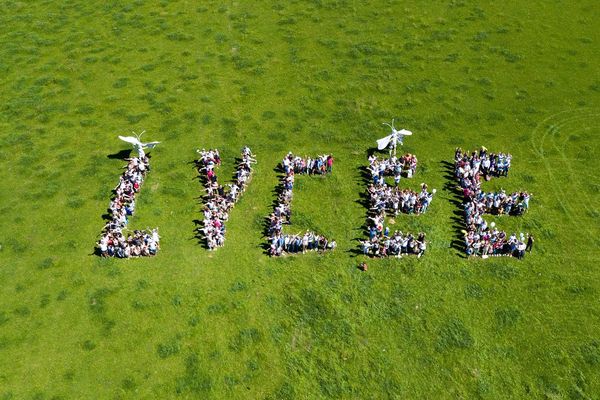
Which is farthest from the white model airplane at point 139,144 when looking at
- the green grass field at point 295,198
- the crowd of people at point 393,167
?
the crowd of people at point 393,167

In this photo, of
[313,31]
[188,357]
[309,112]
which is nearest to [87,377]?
[188,357]

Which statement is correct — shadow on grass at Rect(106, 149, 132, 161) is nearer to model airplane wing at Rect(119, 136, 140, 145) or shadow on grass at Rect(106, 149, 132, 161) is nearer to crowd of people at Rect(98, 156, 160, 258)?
model airplane wing at Rect(119, 136, 140, 145)

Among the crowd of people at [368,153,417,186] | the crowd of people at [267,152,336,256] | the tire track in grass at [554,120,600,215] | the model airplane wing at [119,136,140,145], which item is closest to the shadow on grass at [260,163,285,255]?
the crowd of people at [267,152,336,256]

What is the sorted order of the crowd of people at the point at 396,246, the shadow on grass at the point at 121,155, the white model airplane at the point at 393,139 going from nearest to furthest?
the crowd of people at the point at 396,246, the white model airplane at the point at 393,139, the shadow on grass at the point at 121,155

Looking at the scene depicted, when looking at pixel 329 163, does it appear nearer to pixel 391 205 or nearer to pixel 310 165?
pixel 310 165

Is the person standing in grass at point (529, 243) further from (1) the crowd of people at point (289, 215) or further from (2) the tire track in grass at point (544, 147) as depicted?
(1) the crowd of people at point (289, 215)

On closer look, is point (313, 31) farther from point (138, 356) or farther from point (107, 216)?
point (138, 356)
